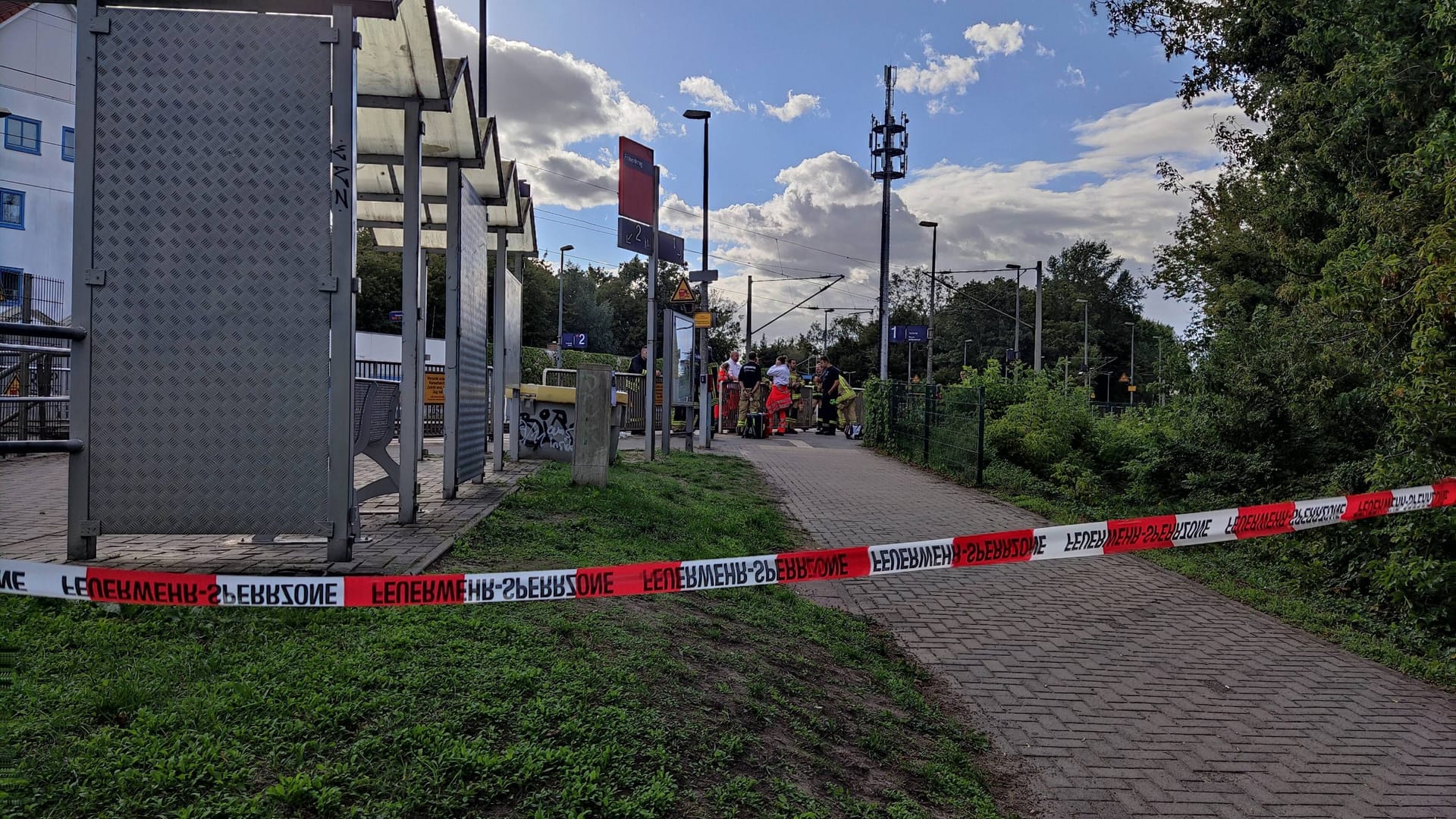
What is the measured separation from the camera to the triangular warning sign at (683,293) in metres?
17.4

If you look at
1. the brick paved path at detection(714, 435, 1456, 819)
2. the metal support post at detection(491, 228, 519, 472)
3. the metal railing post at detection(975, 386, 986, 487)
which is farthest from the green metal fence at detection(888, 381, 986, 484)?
the metal support post at detection(491, 228, 519, 472)

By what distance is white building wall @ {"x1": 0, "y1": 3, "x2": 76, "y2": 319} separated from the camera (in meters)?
33.8

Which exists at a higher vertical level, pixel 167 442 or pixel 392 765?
pixel 167 442

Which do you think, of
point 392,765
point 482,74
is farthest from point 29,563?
point 482,74

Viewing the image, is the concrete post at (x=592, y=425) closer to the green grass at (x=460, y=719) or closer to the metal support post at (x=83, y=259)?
the green grass at (x=460, y=719)

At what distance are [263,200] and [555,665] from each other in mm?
2972

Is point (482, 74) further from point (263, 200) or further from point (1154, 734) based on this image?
point (1154, 734)

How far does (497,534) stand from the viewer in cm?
646

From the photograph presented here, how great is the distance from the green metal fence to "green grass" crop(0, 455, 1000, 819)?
9294 millimetres

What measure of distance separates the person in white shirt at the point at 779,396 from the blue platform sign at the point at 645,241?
8.45 meters

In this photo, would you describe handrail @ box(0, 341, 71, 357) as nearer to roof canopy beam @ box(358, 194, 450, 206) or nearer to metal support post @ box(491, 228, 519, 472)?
roof canopy beam @ box(358, 194, 450, 206)

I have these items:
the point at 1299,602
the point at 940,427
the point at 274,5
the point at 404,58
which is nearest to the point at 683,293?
the point at 940,427

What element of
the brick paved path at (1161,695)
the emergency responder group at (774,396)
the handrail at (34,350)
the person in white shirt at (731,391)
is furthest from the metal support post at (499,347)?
the person in white shirt at (731,391)

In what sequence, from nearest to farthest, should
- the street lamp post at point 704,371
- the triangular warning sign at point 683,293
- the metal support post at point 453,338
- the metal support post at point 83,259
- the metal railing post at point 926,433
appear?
the metal support post at point 83,259 < the metal support post at point 453,338 < the metal railing post at point 926,433 < the triangular warning sign at point 683,293 < the street lamp post at point 704,371
